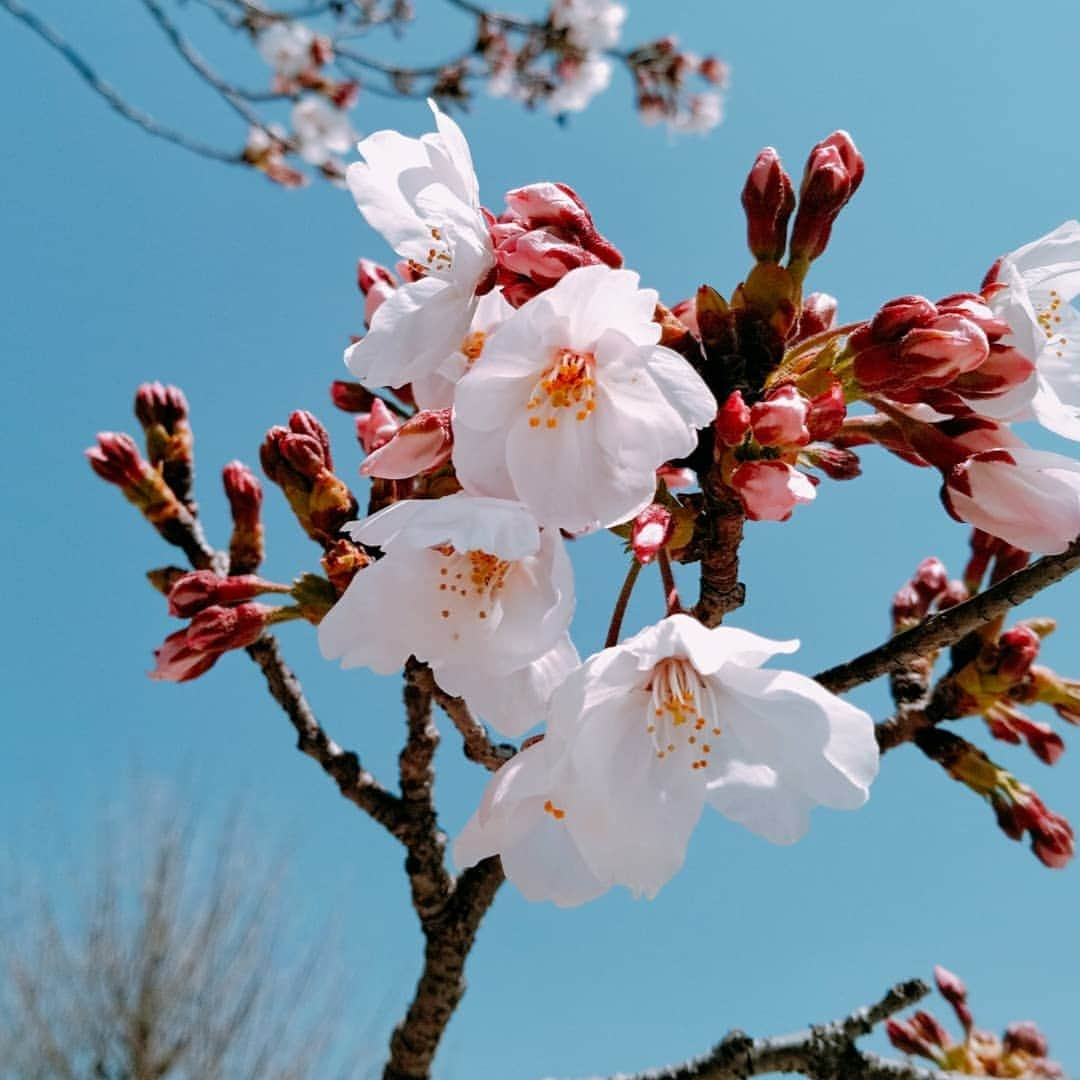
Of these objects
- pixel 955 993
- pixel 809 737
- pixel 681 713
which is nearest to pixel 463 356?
pixel 681 713

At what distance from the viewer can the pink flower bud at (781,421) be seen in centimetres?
93

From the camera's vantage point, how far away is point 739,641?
3.24 ft

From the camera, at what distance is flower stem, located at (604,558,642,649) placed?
1.13 meters

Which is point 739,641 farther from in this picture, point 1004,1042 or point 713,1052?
point 1004,1042

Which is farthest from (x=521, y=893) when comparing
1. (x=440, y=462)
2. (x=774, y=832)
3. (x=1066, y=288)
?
(x=1066, y=288)

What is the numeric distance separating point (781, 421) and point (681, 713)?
1.22 ft

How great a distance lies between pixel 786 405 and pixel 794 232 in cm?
35

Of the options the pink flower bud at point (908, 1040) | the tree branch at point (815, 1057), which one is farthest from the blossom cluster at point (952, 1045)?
the tree branch at point (815, 1057)

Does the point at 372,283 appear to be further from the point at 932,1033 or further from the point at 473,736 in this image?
the point at 932,1033

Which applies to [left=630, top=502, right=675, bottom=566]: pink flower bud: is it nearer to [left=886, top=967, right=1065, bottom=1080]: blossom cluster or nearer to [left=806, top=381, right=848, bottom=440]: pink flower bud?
[left=806, top=381, right=848, bottom=440]: pink flower bud

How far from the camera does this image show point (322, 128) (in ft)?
22.4

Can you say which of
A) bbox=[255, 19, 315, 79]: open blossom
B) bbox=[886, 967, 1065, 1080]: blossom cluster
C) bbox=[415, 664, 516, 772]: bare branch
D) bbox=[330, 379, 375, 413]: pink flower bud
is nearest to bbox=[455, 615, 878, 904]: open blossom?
bbox=[415, 664, 516, 772]: bare branch

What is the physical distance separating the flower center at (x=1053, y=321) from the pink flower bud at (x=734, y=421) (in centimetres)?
55

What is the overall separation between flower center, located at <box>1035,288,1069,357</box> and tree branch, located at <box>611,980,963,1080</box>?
1.06 metres
